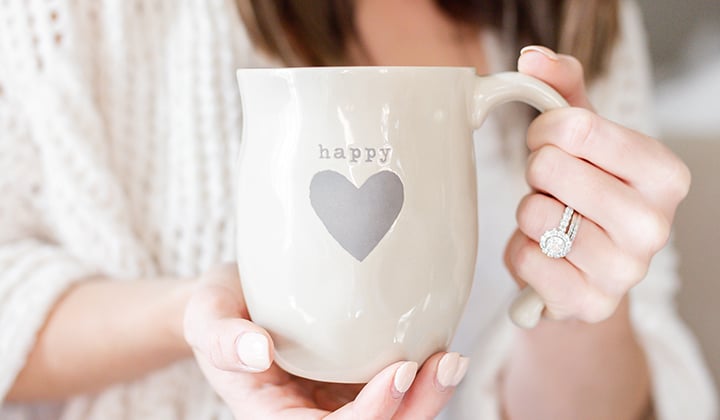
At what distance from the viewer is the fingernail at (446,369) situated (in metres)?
0.49

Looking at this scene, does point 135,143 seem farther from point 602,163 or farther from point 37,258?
point 602,163

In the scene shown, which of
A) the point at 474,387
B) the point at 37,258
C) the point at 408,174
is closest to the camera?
the point at 408,174

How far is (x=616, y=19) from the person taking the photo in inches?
38.5

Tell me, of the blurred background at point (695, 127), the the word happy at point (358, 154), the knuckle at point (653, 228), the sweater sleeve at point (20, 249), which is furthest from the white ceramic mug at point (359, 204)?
the blurred background at point (695, 127)

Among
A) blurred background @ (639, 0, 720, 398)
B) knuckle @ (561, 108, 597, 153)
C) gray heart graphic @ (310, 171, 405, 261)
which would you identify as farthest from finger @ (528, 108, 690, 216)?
blurred background @ (639, 0, 720, 398)

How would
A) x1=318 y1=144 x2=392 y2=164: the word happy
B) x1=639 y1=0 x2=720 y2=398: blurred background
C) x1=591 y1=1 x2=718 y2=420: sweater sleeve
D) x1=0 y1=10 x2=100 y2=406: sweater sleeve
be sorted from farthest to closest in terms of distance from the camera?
x1=639 y1=0 x2=720 y2=398: blurred background
x1=591 y1=1 x2=718 y2=420: sweater sleeve
x1=0 y1=10 x2=100 y2=406: sweater sleeve
x1=318 y1=144 x2=392 y2=164: the word happy

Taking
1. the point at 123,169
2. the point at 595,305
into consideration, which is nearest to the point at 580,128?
the point at 595,305

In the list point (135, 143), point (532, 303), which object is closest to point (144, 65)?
point (135, 143)

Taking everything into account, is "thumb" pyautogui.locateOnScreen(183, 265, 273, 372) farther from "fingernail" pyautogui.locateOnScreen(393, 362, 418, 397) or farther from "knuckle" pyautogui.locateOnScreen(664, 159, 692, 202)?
"knuckle" pyautogui.locateOnScreen(664, 159, 692, 202)

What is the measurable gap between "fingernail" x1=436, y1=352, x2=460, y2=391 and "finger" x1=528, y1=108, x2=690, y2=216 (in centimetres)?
17

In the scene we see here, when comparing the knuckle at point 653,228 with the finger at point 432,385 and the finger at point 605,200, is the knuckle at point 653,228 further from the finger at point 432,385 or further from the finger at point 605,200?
the finger at point 432,385

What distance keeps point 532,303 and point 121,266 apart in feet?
1.56

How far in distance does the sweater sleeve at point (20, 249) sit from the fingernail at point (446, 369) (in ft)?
1.43

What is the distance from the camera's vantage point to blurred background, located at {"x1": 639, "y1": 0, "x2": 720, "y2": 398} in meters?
1.13
